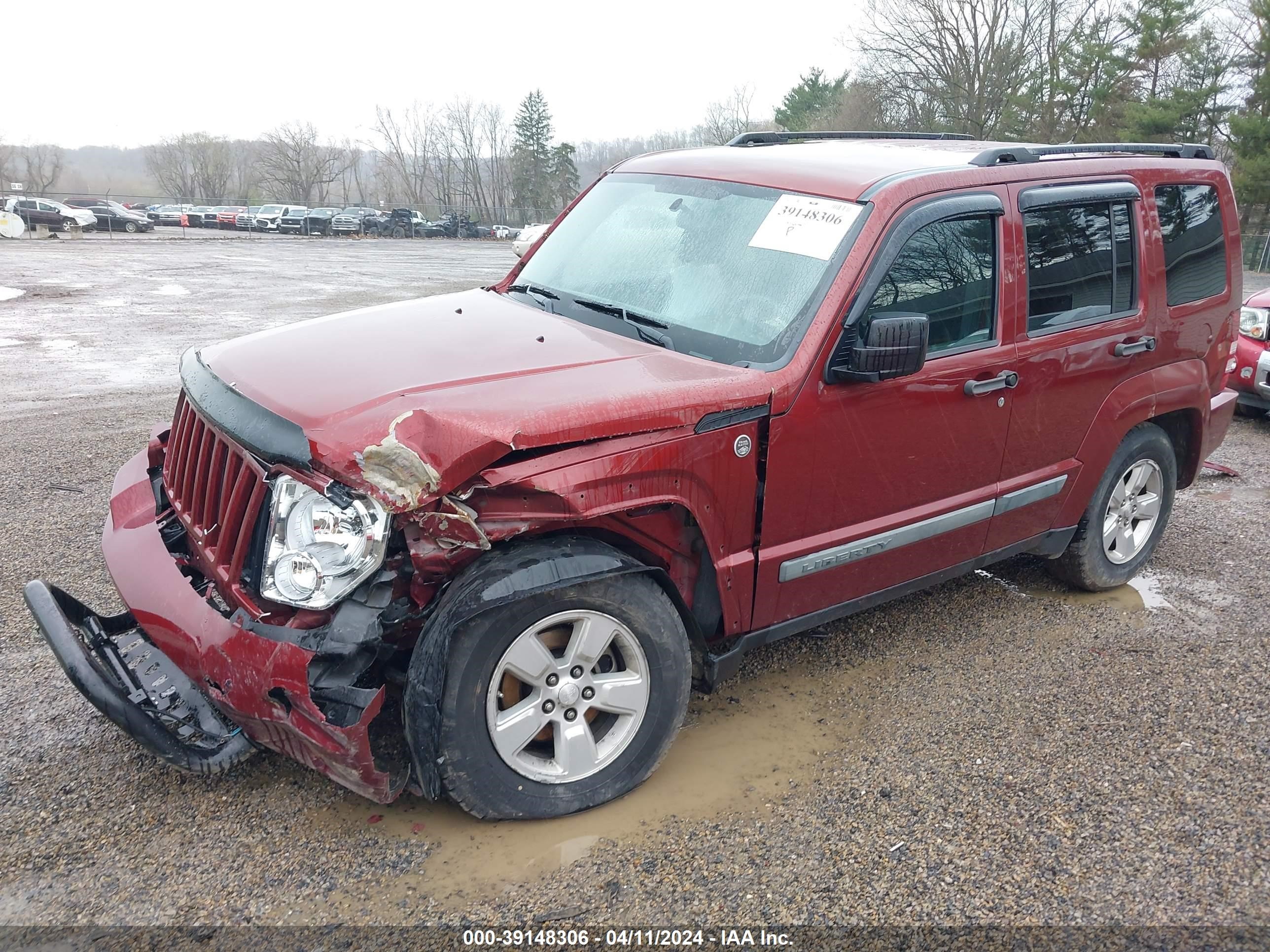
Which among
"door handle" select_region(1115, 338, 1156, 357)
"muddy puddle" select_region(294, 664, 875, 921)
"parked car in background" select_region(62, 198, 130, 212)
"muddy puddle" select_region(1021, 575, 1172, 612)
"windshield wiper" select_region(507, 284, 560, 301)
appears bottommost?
"muddy puddle" select_region(1021, 575, 1172, 612)

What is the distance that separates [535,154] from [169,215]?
27.8 metres

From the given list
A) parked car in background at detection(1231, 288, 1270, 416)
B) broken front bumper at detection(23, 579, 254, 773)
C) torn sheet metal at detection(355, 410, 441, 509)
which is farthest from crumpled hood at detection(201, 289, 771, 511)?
parked car in background at detection(1231, 288, 1270, 416)

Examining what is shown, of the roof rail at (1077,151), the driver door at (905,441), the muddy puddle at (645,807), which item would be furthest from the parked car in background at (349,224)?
the muddy puddle at (645,807)

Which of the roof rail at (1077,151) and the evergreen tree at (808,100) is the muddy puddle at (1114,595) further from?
the evergreen tree at (808,100)

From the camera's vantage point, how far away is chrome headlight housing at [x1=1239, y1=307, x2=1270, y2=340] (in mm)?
8039

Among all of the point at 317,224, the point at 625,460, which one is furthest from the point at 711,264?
the point at 317,224

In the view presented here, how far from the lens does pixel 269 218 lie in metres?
45.4

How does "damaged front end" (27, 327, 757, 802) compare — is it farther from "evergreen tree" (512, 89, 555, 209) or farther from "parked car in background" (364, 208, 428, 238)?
"evergreen tree" (512, 89, 555, 209)

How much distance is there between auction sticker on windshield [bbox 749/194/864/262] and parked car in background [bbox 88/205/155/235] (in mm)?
41964

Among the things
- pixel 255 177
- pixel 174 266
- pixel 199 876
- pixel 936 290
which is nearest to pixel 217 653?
pixel 199 876

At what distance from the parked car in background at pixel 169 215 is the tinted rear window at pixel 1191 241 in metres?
52.3

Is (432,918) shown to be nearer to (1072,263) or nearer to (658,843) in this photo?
(658,843)

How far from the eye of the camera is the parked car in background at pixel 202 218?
47.6 meters

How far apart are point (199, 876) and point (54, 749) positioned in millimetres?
932
